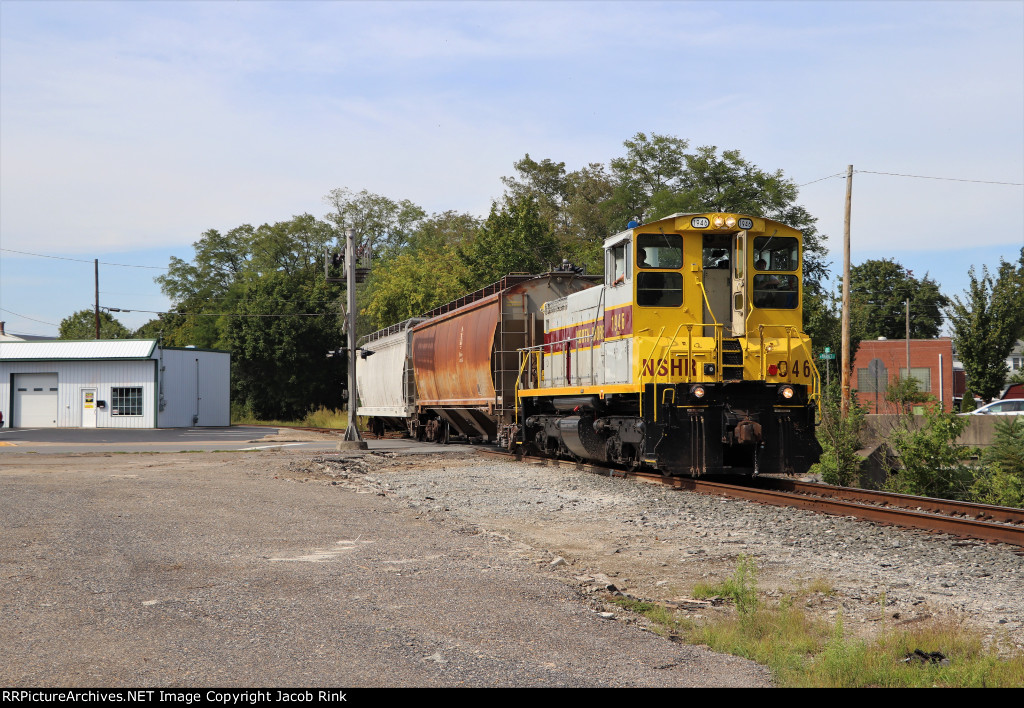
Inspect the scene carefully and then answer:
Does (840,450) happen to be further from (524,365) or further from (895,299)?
(895,299)

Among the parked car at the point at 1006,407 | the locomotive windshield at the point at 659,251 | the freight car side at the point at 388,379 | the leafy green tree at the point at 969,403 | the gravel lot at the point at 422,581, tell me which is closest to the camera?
the gravel lot at the point at 422,581

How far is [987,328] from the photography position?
103 ft

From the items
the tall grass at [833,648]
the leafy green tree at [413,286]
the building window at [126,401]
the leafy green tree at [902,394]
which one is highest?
the leafy green tree at [413,286]

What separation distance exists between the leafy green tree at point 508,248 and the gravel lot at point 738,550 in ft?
104

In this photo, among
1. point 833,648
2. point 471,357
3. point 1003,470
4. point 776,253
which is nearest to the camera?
point 833,648

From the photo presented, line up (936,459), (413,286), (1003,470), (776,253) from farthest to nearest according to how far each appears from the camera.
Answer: (413,286)
(776,253)
(936,459)
(1003,470)

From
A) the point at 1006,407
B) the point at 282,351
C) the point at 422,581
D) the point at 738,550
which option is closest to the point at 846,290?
the point at 1006,407

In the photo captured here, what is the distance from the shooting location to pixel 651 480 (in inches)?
557

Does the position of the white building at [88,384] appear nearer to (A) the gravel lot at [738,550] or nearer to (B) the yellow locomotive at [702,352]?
(A) the gravel lot at [738,550]

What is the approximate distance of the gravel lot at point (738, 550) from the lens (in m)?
6.61

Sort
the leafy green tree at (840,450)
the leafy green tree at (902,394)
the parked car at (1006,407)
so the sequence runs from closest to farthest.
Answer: the leafy green tree at (840,450)
the leafy green tree at (902,394)
the parked car at (1006,407)

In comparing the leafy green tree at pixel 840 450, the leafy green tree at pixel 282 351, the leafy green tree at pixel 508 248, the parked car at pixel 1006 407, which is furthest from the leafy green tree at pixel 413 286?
the leafy green tree at pixel 840 450

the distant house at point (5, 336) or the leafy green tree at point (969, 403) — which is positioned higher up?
the distant house at point (5, 336)

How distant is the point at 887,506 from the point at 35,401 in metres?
46.2
